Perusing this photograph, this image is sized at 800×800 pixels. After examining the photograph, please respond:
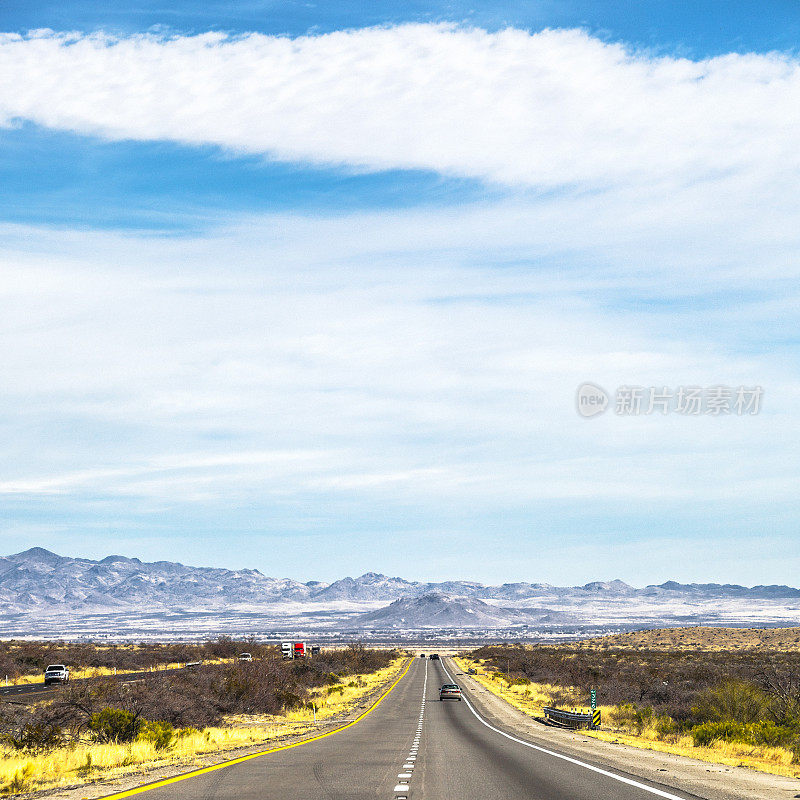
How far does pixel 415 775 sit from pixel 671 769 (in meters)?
6.23

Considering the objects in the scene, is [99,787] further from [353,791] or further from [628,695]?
[628,695]

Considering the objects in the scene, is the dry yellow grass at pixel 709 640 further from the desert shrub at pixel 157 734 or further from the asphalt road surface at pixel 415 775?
the desert shrub at pixel 157 734

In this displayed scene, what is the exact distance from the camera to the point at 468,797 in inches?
552

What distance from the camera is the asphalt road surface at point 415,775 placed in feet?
47.5

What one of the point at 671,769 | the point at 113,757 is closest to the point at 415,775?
the point at 671,769

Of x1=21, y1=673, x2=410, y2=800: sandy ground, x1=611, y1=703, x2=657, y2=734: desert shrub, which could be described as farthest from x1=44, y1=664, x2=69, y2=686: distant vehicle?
x1=611, y1=703, x2=657, y2=734: desert shrub

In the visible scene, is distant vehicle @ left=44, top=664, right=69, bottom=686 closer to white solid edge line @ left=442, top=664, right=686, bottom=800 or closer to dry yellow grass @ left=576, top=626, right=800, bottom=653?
white solid edge line @ left=442, top=664, right=686, bottom=800

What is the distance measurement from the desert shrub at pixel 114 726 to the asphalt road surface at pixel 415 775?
4.67 metres

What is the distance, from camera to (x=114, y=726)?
2447cm

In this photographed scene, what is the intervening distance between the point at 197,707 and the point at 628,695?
23.5m

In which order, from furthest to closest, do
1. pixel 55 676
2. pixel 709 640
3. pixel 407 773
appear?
1. pixel 709 640
2. pixel 55 676
3. pixel 407 773

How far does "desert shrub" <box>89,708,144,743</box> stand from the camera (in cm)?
2425

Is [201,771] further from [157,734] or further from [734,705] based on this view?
[734,705]

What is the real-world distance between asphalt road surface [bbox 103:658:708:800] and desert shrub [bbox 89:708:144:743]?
4672 mm
